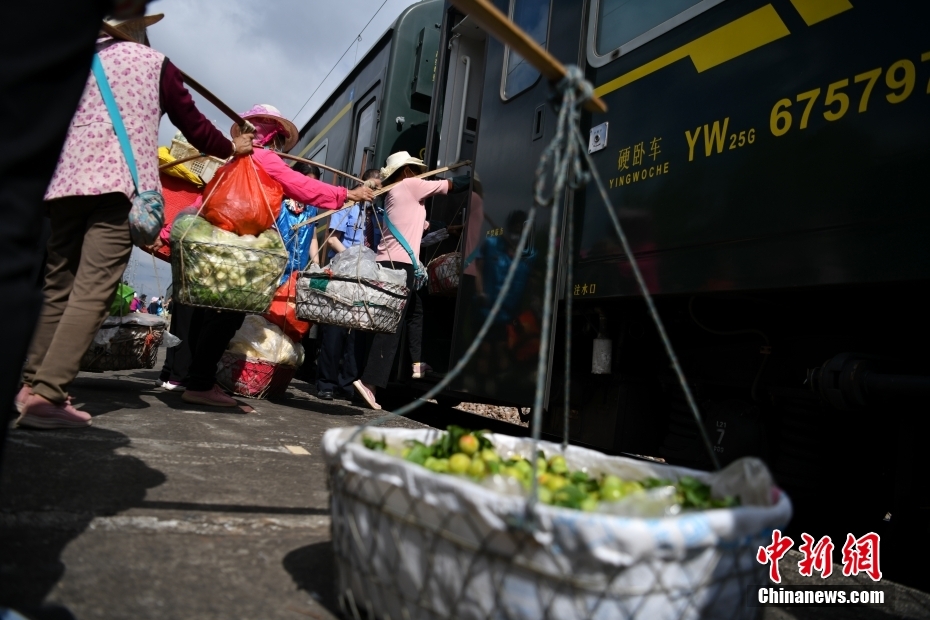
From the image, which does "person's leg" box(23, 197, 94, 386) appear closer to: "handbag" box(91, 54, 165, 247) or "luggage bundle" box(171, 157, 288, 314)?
"handbag" box(91, 54, 165, 247)

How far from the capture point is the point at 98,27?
1.25 metres

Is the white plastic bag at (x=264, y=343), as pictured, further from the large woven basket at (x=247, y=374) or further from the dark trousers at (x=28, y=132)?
the dark trousers at (x=28, y=132)

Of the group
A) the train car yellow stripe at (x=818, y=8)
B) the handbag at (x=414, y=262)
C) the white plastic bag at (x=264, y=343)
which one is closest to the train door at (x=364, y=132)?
the handbag at (x=414, y=262)

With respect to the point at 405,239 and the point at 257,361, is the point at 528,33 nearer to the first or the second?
the point at 405,239

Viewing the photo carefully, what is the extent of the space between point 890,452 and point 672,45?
190cm

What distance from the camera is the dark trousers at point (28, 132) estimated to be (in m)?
1.12

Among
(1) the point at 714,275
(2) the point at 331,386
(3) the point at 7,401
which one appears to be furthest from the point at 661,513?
(2) the point at 331,386

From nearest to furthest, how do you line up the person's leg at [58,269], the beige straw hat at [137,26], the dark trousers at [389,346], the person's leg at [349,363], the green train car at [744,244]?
the green train car at [744,244] < the person's leg at [58,269] < the beige straw hat at [137,26] < the dark trousers at [389,346] < the person's leg at [349,363]

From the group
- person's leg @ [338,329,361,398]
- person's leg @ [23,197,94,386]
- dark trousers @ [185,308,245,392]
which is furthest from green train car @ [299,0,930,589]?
person's leg @ [23,197,94,386]

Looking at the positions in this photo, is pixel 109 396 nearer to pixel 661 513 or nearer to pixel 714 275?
pixel 714 275

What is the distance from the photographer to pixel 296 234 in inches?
226

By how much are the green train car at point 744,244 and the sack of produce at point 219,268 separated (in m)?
1.26

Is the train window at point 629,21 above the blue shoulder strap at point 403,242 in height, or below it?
above

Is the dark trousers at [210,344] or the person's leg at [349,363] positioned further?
the person's leg at [349,363]
